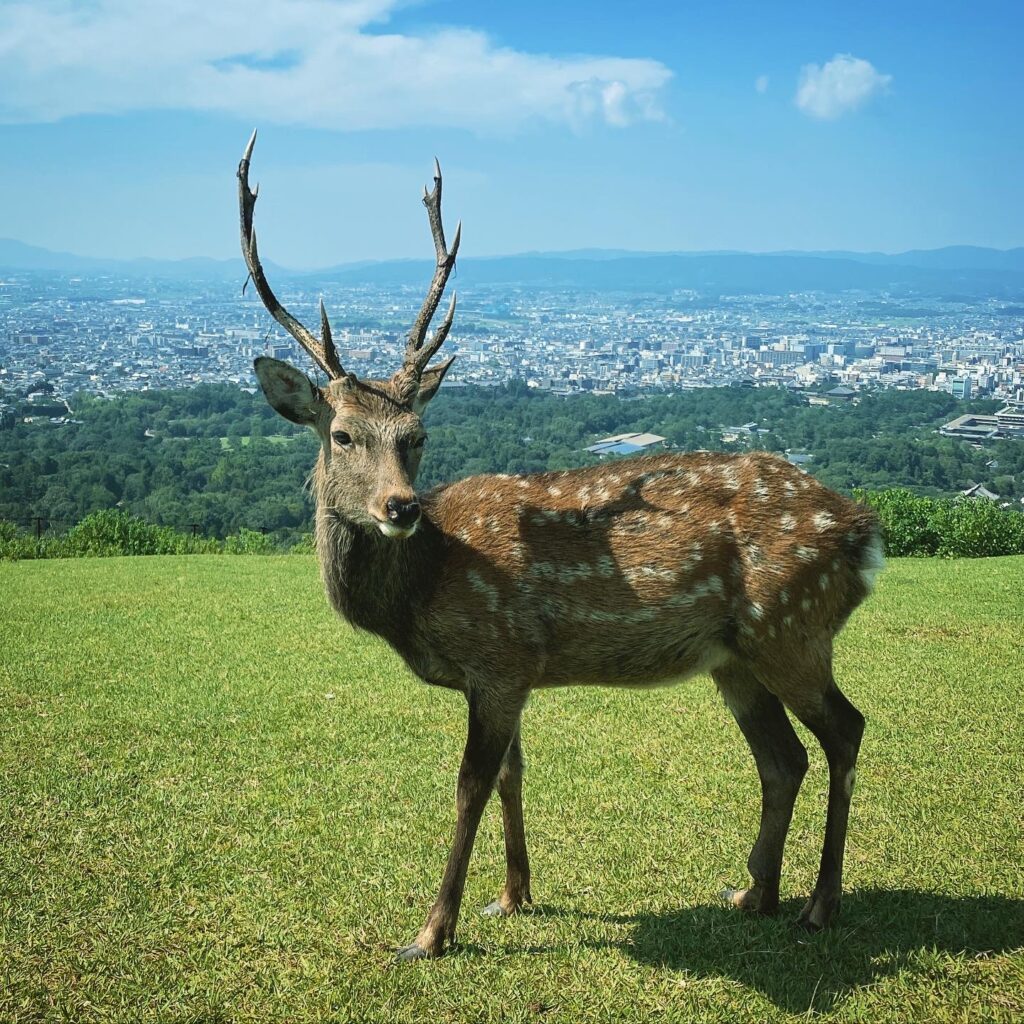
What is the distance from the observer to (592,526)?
184 inches

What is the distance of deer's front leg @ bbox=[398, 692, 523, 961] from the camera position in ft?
14.1

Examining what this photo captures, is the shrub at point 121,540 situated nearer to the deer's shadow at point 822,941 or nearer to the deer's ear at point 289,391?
the deer's ear at point 289,391

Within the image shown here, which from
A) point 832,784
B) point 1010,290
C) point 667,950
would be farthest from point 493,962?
point 1010,290

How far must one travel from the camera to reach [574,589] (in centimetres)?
454

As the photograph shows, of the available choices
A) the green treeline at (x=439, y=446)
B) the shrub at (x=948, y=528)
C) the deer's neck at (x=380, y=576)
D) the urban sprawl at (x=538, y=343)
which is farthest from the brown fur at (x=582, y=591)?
the urban sprawl at (x=538, y=343)

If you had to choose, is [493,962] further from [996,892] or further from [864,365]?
[864,365]

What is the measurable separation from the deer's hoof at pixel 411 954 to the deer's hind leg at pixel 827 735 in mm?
1664

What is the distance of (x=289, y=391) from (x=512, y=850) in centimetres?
233

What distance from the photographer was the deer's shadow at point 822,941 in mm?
4137

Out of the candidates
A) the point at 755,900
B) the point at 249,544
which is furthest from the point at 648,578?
the point at 249,544

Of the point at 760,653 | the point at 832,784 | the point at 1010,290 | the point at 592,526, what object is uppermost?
the point at 1010,290

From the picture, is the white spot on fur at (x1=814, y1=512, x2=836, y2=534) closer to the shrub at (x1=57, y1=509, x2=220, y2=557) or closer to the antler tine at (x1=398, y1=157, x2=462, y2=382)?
the antler tine at (x1=398, y1=157, x2=462, y2=382)

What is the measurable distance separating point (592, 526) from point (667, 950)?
72.6 inches

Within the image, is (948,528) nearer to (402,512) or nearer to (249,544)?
(249,544)
